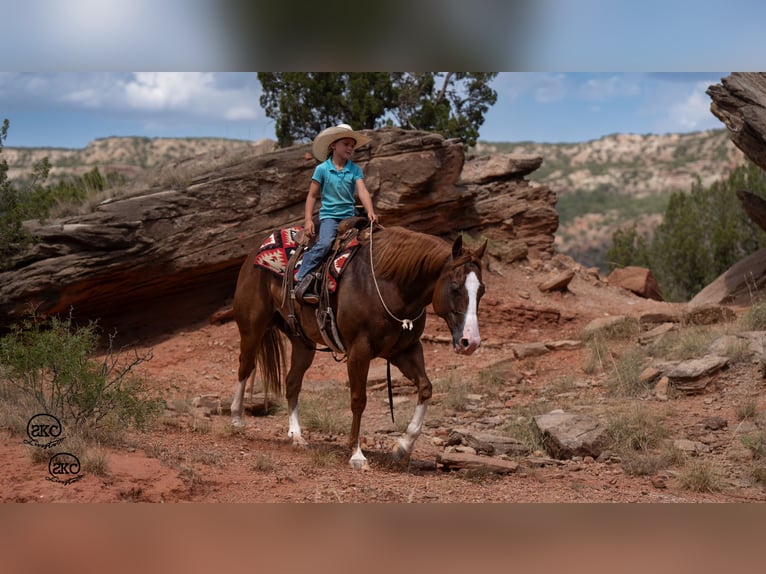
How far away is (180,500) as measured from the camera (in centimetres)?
607

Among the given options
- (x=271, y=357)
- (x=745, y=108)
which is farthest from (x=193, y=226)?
(x=745, y=108)

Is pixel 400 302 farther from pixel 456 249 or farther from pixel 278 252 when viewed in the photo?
pixel 278 252

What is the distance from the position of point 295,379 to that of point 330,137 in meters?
2.74

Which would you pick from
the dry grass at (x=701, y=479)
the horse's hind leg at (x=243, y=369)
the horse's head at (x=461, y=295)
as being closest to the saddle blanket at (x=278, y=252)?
the horse's hind leg at (x=243, y=369)

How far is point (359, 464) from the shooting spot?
7.63m

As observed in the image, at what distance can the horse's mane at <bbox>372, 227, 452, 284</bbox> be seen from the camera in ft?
24.5

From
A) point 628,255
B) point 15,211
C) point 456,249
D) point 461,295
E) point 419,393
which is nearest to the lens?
point 461,295

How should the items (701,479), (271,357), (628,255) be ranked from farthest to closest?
(628,255) → (271,357) → (701,479)

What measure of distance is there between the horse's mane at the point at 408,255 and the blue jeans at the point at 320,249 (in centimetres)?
63

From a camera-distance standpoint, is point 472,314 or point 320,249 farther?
point 320,249

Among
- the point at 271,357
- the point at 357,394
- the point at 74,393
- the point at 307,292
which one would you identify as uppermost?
the point at 307,292

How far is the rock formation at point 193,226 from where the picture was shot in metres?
13.9

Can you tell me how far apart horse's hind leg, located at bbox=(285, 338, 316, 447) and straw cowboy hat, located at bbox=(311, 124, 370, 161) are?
85.3 inches
